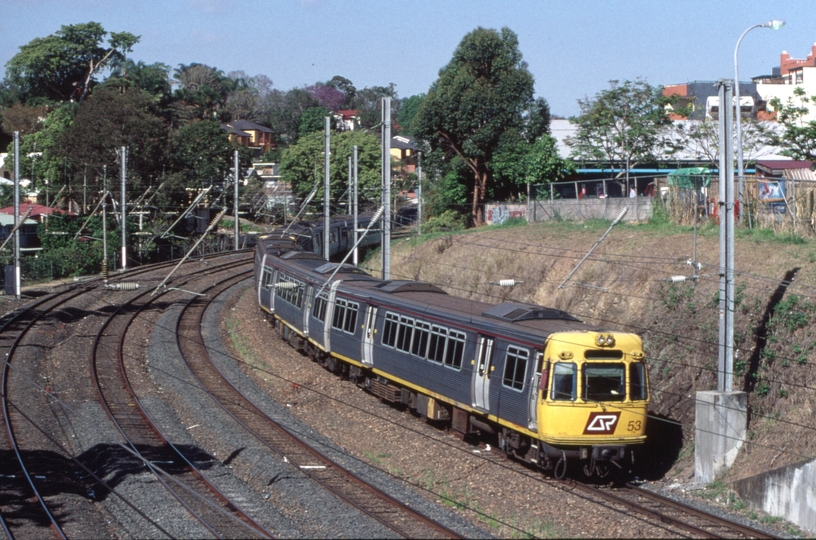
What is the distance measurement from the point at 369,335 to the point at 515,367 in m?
5.87

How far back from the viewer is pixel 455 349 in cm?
1590

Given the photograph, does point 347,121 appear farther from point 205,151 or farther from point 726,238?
point 726,238

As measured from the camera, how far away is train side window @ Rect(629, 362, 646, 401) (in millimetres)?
13578

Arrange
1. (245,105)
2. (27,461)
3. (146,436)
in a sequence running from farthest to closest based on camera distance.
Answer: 1. (245,105)
2. (146,436)
3. (27,461)

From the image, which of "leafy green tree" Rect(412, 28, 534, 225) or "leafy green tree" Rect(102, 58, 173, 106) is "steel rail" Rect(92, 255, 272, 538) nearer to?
"leafy green tree" Rect(412, 28, 534, 225)

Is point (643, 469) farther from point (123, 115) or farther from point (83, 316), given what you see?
point (123, 115)

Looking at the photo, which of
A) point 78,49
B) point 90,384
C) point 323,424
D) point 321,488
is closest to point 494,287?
point 323,424

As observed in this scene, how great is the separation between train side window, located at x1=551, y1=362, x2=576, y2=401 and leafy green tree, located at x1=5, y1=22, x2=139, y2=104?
248ft

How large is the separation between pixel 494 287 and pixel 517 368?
12.6 metres

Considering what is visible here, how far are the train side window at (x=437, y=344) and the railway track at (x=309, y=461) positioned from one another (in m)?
2.86

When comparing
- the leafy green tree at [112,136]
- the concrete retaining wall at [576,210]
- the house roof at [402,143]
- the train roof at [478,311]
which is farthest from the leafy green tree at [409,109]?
the train roof at [478,311]

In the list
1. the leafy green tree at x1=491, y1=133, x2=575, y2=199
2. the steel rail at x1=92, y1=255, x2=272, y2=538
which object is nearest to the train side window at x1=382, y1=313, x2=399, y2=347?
the steel rail at x1=92, y1=255, x2=272, y2=538

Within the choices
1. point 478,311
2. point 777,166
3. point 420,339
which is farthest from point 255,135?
point 478,311

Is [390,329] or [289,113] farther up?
[289,113]
